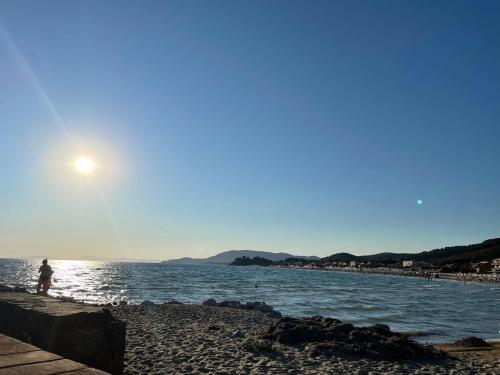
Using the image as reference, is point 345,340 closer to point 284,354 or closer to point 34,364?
point 284,354

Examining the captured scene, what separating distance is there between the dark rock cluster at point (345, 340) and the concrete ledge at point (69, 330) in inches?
288

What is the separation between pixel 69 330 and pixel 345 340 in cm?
1001

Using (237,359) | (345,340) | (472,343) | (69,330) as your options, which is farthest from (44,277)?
(472,343)

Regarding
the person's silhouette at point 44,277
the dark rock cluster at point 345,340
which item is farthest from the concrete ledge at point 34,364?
the person's silhouette at point 44,277

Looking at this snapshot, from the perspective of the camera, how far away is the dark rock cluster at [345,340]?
13.5m

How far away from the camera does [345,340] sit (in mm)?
14336

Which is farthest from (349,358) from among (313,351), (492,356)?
(492,356)

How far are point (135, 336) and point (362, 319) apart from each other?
16979mm

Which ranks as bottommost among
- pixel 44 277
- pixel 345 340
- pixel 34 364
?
pixel 345 340

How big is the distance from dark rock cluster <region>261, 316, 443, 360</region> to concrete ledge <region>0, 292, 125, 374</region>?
7.32 m

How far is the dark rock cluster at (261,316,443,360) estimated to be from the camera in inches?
531

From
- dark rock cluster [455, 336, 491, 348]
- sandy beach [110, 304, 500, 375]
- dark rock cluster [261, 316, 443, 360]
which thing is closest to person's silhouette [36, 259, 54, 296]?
sandy beach [110, 304, 500, 375]

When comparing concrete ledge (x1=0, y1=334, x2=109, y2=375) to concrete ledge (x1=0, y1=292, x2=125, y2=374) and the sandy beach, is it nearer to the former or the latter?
concrete ledge (x1=0, y1=292, x2=125, y2=374)

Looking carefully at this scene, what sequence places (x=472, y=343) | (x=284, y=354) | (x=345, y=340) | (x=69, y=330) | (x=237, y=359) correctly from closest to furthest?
(x=69, y=330) < (x=237, y=359) < (x=284, y=354) < (x=345, y=340) < (x=472, y=343)
